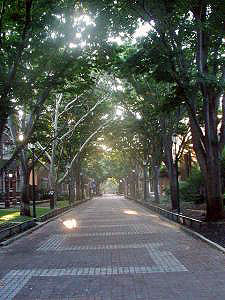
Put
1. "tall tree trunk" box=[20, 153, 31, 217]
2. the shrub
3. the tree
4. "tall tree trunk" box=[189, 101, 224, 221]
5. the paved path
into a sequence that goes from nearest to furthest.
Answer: the paved path
the tree
"tall tree trunk" box=[189, 101, 224, 221]
"tall tree trunk" box=[20, 153, 31, 217]
the shrub

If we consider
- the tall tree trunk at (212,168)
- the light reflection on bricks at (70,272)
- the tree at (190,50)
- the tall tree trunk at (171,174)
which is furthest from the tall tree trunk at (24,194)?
the light reflection on bricks at (70,272)

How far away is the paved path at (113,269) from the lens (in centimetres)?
814

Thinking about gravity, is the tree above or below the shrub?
above

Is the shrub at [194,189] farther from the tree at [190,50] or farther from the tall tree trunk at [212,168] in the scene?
the tree at [190,50]

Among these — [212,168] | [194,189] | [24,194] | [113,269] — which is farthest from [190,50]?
[194,189]

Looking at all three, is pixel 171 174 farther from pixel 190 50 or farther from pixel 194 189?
pixel 190 50

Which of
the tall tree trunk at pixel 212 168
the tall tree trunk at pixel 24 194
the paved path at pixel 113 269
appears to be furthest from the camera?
the tall tree trunk at pixel 24 194

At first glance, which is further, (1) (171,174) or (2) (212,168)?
(1) (171,174)

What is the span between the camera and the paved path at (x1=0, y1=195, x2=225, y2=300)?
8.14 metres

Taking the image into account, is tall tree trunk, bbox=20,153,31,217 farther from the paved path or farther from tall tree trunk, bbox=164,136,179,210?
the paved path

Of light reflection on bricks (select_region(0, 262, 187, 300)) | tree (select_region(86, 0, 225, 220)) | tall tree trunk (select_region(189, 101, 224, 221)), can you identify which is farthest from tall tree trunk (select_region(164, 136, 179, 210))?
light reflection on bricks (select_region(0, 262, 187, 300))

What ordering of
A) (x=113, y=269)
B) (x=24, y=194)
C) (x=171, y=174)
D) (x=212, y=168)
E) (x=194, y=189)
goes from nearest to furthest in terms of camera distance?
(x=113, y=269) < (x=212, y=168) < (x=24, y=194) < (x=171, y=174) < (x=194, y=189)

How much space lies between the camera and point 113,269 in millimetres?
10445

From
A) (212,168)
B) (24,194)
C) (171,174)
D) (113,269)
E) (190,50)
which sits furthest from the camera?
(171,174)
